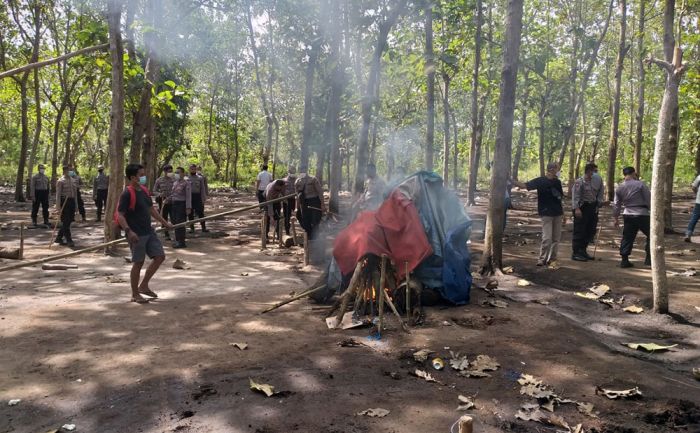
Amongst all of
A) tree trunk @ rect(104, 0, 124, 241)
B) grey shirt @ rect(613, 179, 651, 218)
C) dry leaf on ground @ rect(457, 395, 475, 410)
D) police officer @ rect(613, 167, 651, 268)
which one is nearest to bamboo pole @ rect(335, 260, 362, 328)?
dry leaf on ground @ rect(457, 395, 475, 410)

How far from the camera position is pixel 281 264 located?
1061 cm

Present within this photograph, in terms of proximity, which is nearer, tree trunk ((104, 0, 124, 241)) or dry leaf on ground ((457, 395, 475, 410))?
dry leaf on ground ((457, 395, 475, 410))

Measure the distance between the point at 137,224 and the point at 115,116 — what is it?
4.38 m

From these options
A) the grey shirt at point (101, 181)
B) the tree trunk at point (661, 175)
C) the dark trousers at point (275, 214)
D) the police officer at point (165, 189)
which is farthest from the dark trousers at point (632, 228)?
the grey shirt at point (101, 181)

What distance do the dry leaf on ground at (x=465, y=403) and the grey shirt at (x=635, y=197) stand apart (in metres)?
6.63

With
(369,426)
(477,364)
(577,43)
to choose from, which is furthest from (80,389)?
(577,43)

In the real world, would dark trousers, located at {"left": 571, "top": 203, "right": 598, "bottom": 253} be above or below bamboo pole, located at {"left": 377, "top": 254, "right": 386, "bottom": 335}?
above

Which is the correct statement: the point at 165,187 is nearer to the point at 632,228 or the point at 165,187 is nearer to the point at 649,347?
the point at 632,228

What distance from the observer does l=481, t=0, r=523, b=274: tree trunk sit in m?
8.37

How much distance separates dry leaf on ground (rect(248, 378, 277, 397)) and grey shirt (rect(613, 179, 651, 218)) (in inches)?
298

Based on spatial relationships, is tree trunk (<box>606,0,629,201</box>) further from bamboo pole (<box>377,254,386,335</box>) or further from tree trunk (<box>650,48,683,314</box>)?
bamboo pole (<box>377,254,386,335</box>)

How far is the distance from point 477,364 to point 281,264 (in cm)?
631

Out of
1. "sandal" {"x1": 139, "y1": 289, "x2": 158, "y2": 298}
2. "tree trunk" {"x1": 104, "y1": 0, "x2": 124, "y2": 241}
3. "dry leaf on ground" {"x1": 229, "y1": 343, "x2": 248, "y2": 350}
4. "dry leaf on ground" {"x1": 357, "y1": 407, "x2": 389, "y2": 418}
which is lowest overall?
"dry leaf on ground" {"x1": 357, "y1": 407, "x2": 389, "y2": 418}

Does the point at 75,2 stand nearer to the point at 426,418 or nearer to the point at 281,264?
the point at 281,264
